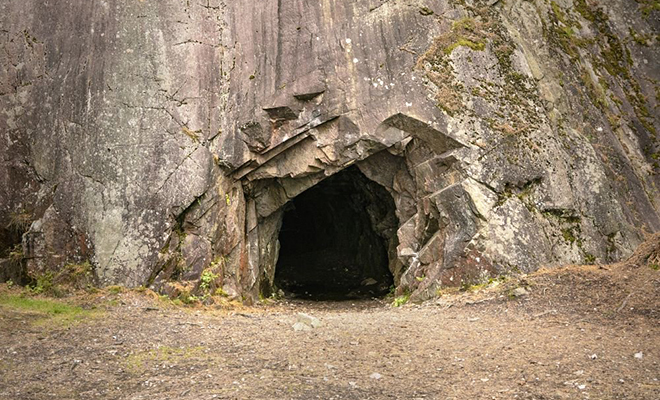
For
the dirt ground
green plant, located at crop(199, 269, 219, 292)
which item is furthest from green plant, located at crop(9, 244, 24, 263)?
green plant, located at crop(199, 269, 219, 292)

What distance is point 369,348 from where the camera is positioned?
A: 8945mm

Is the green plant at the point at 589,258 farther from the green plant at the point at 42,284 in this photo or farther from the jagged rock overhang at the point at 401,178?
the green plant at the point at 42,284

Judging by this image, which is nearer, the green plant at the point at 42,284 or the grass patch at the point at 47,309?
the grass patch at the point at 47,309

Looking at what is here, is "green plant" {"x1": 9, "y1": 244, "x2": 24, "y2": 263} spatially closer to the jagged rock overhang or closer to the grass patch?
the grass patch

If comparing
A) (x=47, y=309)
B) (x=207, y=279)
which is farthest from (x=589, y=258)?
(x=47, y=309)

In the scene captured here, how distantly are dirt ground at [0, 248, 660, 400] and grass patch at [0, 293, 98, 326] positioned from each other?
0.10 m

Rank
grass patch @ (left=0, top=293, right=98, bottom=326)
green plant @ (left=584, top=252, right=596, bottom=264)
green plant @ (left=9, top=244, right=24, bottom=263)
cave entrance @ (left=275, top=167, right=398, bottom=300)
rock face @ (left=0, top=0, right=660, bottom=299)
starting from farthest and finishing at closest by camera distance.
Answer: cave entrance @ (left=275, top=167, right=398, bottom=300), green plant @ (left=584, top=252, right=596, bottom=264), rock face @ (left=0, top=0, right=660, bottom=299), green plant @ (left=9, top=244, right=24, bottom=263), grass patch @ (left=0, top=293, right=98, bottom=326)

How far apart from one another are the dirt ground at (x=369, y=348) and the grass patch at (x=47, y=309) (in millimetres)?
105

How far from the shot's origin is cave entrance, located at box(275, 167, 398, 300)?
1817 centimetres

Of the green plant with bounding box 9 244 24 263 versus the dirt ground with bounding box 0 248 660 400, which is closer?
the dirt ground with bounding box 0 248 660 400

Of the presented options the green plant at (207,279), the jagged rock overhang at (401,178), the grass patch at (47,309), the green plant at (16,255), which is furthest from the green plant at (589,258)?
the green plant at (16,255)

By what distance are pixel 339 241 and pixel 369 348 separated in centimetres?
1492

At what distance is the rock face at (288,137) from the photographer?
41.5 feet

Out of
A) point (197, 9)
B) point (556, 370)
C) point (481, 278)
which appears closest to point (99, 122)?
point (197, 9)
